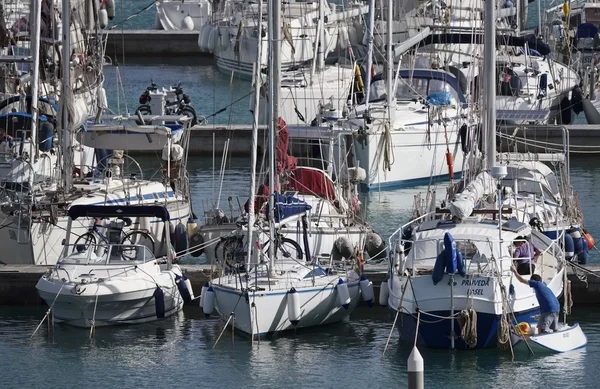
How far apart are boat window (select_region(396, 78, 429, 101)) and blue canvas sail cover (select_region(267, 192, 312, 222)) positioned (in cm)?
1604

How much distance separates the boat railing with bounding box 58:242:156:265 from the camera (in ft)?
96.8

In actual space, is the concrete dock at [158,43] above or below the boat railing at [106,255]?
above

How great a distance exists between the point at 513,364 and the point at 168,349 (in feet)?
20.6

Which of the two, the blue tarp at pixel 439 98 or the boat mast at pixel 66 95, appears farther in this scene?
the blue tarp at pixel 439 98

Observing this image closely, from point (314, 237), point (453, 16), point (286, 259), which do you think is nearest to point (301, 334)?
point (286, 259)

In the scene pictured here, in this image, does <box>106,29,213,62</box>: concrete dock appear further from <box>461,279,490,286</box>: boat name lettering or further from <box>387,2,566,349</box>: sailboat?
<box>461,279,490,286</box>: boat name lettering

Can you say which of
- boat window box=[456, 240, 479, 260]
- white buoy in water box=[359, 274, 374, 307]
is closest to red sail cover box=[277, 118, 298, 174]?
white buoy in water box=[359, 274, 374, 307]

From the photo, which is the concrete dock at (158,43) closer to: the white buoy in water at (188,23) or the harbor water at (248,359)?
the white buoy in water at (188,23)

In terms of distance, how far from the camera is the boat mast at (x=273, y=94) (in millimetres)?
28848

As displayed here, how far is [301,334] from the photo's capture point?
28734mm

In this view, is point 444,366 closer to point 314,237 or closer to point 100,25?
point 314,237

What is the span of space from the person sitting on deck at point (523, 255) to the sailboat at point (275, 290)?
319 cm

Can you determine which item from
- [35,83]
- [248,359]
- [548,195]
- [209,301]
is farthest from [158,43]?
[248,359]

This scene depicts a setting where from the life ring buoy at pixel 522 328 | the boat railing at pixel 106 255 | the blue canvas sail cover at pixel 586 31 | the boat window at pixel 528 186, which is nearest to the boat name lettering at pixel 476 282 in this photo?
the life ring buoy at pixel 522 328
